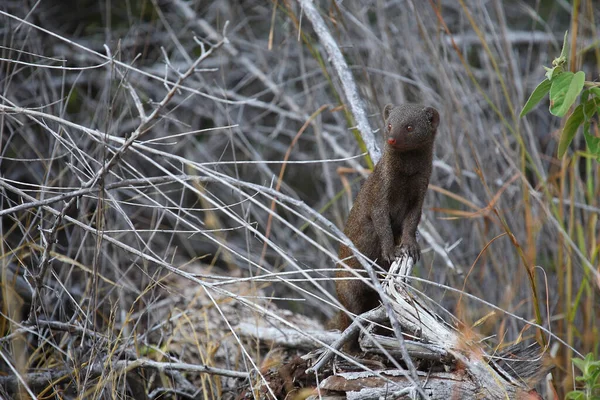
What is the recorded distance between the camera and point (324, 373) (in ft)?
8.73

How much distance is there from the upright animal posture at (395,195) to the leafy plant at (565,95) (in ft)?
2.17

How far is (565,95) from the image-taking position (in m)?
2.22

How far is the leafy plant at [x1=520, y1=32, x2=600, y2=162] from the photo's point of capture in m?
2.18

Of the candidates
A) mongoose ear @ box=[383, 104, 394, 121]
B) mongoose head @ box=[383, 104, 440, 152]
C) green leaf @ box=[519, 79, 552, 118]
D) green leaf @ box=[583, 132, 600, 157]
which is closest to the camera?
green leaf @ box=[519, 79, 552, 118]

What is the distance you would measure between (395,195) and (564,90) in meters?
1.01

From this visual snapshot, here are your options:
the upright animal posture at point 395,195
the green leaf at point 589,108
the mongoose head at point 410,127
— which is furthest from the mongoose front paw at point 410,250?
the green leaf at point 589,108

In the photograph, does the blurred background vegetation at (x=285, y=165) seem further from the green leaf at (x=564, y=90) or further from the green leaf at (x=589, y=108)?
the green leaf at (x=564, y=90)

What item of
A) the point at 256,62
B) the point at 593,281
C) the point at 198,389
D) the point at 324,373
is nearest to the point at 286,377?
the point at 324,373

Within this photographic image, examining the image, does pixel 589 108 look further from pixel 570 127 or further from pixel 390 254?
pixel 390 254

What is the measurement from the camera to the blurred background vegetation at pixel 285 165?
3186 millimetres

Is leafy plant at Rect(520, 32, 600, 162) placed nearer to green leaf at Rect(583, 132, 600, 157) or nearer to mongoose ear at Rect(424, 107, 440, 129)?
green leaf at Rect(583, 132, 600, 157)

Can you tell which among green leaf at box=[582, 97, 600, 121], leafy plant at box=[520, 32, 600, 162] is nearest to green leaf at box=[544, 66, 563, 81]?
leafy plant at box=[520, 32, 600, 162]

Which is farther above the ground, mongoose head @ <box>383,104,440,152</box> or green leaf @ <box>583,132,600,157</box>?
green leaf @ <box>583,132,600,157</box>

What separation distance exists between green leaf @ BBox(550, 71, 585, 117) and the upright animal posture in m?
0.76
